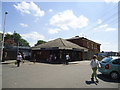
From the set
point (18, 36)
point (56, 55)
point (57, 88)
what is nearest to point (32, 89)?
point (57, 88)

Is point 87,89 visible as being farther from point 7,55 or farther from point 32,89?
point 7,55

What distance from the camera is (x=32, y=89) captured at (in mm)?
5789

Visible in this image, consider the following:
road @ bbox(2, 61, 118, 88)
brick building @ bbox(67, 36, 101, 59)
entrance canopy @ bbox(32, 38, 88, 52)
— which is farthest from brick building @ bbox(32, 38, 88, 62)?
road @ bbox(2, 61, 118, 88)

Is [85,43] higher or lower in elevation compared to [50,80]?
higher

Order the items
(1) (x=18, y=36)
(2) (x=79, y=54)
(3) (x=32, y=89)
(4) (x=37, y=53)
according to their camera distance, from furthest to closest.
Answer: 1. (1) (x=18, y=36)
2. (2) (x=79, y=54)
3. (4) (x=37, y=53)
4. (3) (x=32, y=89)

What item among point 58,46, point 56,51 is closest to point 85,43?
point 56,51

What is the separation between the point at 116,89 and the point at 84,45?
30.5 metres

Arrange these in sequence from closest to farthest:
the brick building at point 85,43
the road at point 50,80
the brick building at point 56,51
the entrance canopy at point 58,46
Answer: the road at point 50,80
the entrance canopy at point 58,46
the brick building at point 56,51
the brick building at point 85,43

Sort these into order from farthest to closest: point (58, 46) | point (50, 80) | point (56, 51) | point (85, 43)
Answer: point (85, 43)
point (56, 51)
point (58, 46)
point (50, 80)

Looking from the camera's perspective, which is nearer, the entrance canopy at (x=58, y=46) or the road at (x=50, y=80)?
the road at (x=50, y=80)

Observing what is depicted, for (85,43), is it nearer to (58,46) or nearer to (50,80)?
(58,46)

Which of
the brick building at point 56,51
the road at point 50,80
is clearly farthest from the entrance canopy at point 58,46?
the road at point 50,80

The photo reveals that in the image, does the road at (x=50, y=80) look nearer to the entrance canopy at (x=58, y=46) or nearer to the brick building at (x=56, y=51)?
the entrance canopy at (x=58, y=46)

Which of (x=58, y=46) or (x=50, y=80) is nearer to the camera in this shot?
(x=50, y=80)
